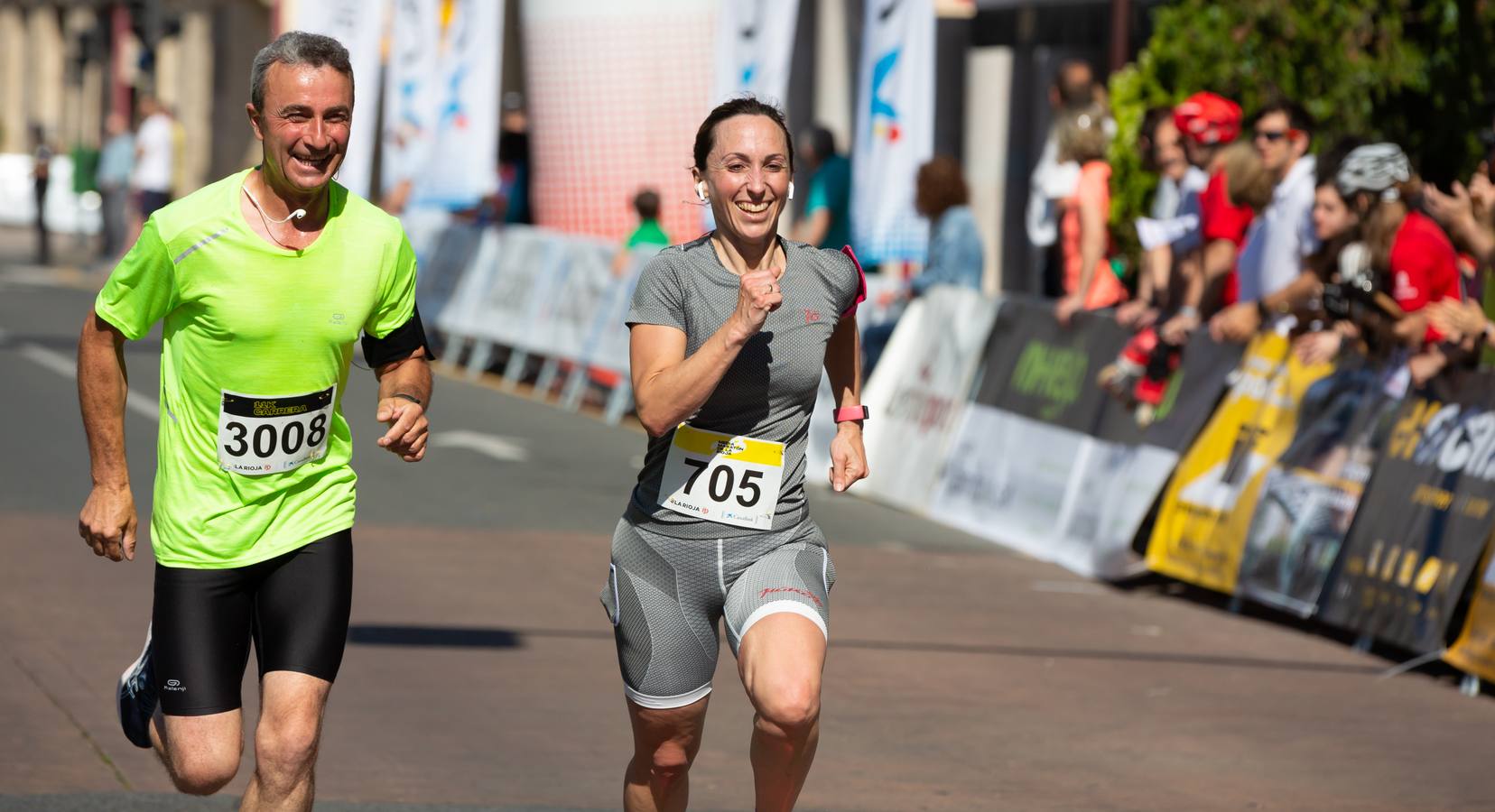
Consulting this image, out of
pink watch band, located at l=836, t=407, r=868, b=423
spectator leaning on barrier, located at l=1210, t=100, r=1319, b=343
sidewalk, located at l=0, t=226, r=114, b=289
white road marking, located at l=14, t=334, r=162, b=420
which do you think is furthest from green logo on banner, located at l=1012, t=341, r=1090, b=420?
sidewalk, located at l=0, t=226, r=114, b=289

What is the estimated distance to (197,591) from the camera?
189 inches

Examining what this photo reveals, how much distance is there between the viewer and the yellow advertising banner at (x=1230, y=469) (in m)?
9.85

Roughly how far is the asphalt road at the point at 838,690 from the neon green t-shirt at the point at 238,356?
1658 mm

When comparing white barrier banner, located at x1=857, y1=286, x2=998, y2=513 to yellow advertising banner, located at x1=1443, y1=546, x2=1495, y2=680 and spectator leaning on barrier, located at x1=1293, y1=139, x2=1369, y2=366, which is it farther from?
yellow advertising banner, located at x1=1443, y1=546, x2=1495, y2=680

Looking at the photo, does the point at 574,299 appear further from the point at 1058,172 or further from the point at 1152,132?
the point at 1152,132

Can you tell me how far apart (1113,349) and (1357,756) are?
13.0 ft

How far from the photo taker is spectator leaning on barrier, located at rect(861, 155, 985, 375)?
1307 cm

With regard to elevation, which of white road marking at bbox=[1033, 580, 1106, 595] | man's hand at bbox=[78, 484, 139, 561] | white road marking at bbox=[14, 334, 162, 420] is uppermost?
man's hand at bbox=[78, 484, 139, 561]

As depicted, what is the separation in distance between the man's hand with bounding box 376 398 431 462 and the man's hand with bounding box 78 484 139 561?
0.54 m

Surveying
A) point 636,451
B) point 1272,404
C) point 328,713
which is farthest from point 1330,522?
point 636,451

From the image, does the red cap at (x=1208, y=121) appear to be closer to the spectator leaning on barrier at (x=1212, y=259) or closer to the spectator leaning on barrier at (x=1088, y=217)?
the spectator leaning on barrier at (x=1212, y=259)

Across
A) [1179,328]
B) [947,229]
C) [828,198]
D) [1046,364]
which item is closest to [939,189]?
[947,229]

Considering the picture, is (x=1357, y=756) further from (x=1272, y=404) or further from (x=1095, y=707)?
(x=1272, y=404)

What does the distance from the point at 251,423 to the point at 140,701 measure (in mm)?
679
